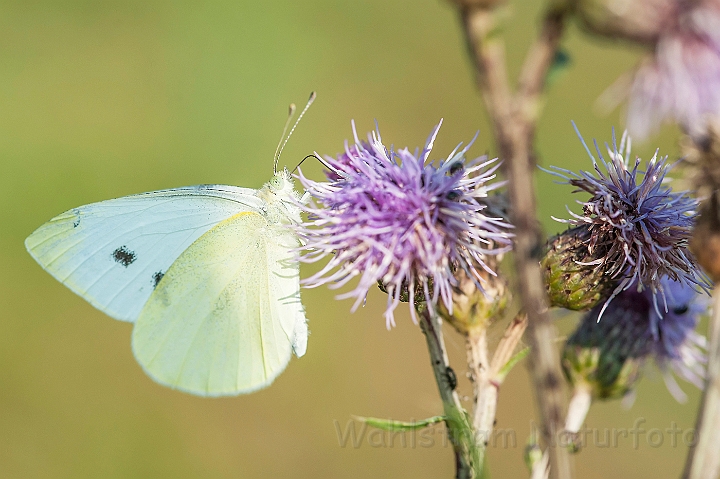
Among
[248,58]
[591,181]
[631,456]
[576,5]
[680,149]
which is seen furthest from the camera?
[248,58]

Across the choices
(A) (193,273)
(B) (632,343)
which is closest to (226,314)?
(A) (193,273)

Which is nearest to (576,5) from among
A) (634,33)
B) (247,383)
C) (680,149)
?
(634,33)

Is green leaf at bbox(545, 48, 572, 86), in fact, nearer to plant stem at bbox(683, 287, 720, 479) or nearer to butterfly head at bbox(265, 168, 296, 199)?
plant stem at bbox(683, 287, 720, 479)

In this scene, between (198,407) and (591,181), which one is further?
(198,407)

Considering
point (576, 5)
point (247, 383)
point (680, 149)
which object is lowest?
point (247, 383)

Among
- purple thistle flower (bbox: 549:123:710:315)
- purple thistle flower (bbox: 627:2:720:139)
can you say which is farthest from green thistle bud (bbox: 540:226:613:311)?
purple thistle flower (bbox: 627:2:720:139)

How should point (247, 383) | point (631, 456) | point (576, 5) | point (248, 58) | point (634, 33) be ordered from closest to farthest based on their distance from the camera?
point (576, 5)
point (634, 33)
point (247, 383)
point (631, 456)
point (248, 58)

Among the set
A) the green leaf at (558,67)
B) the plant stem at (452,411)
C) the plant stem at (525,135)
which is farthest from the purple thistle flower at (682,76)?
the plant stem at (452,411)

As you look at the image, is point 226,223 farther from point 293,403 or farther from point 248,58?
point 248,58
